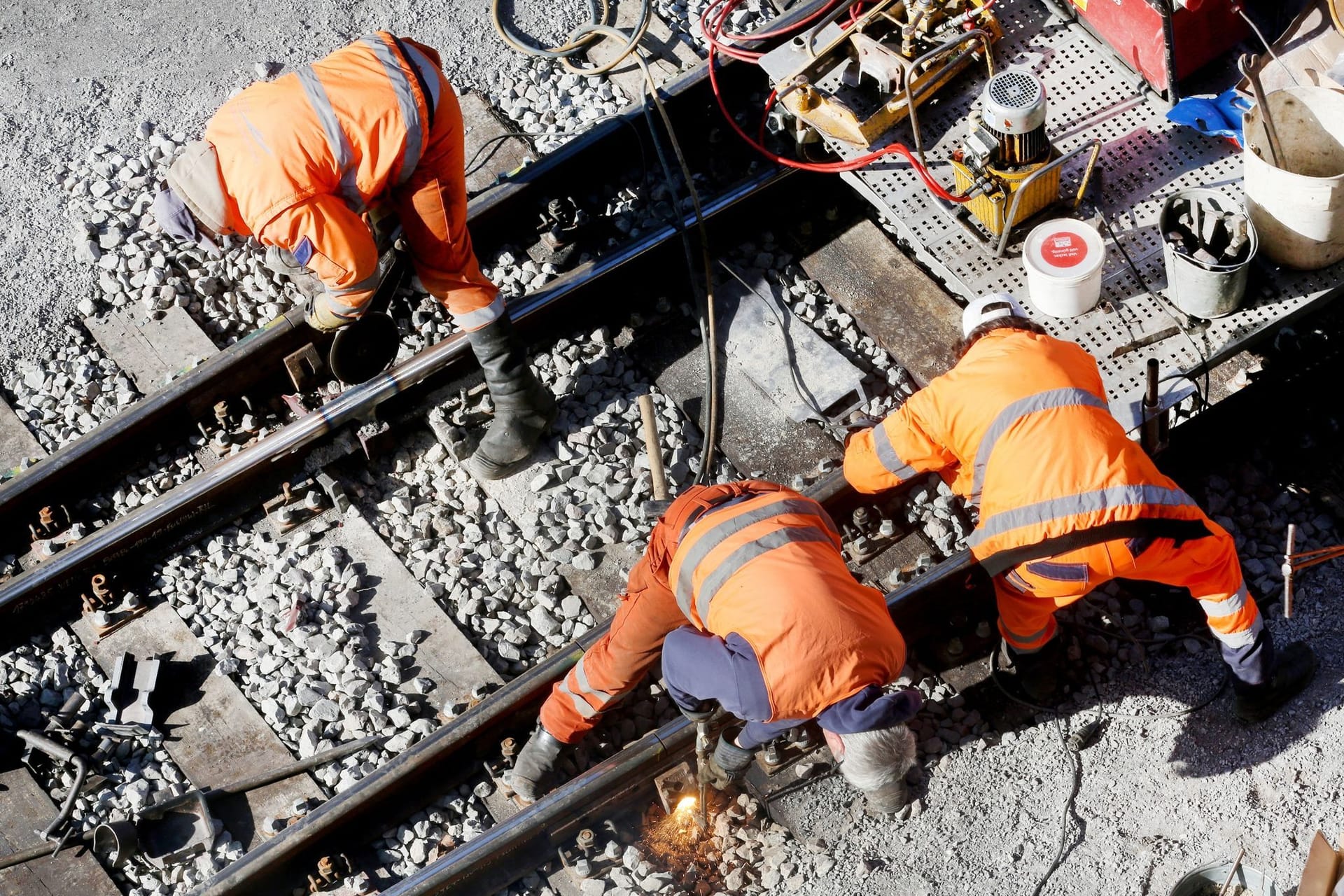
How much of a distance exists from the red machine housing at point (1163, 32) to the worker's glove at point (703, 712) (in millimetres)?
3756

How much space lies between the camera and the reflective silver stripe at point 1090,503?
4973mm

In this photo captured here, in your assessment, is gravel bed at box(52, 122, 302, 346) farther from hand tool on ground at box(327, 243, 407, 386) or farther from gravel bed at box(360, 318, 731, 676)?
gravel bed at box(360, 318, 731, 676)

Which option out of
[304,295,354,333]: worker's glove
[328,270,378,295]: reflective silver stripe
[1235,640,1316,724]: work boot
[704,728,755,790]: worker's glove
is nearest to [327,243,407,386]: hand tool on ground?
[304,295,354,333]: worker's glove

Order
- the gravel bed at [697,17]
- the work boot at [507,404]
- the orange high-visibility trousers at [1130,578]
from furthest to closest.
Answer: the gravel bed at [697,17], the work boot at [507,404], the orange high-visibility trousers at [1130,578]

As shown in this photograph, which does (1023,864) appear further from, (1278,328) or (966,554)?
(1278,328)

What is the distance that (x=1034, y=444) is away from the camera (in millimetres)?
5020

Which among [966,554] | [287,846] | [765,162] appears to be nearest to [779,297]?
[765,162]

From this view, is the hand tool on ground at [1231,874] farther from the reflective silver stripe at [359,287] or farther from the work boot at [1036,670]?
the reflective silver stripe at [359,287]

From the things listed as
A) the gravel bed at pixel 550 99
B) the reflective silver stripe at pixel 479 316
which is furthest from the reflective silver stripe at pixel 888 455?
the gravel bed at pixel 550 99

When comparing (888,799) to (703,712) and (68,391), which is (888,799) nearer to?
(703,712)

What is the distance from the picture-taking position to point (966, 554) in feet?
19.5

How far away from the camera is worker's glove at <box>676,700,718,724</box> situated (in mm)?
5219

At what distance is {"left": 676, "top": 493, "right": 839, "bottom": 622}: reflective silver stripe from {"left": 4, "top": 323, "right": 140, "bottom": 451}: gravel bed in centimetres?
343

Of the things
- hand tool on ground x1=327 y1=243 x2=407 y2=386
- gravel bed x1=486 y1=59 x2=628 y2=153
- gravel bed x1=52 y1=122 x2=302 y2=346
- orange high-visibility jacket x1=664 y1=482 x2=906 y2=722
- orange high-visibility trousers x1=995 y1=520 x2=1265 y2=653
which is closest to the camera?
orange high-visibility jacket x1=664 y1=482 x2=906 y2=722
